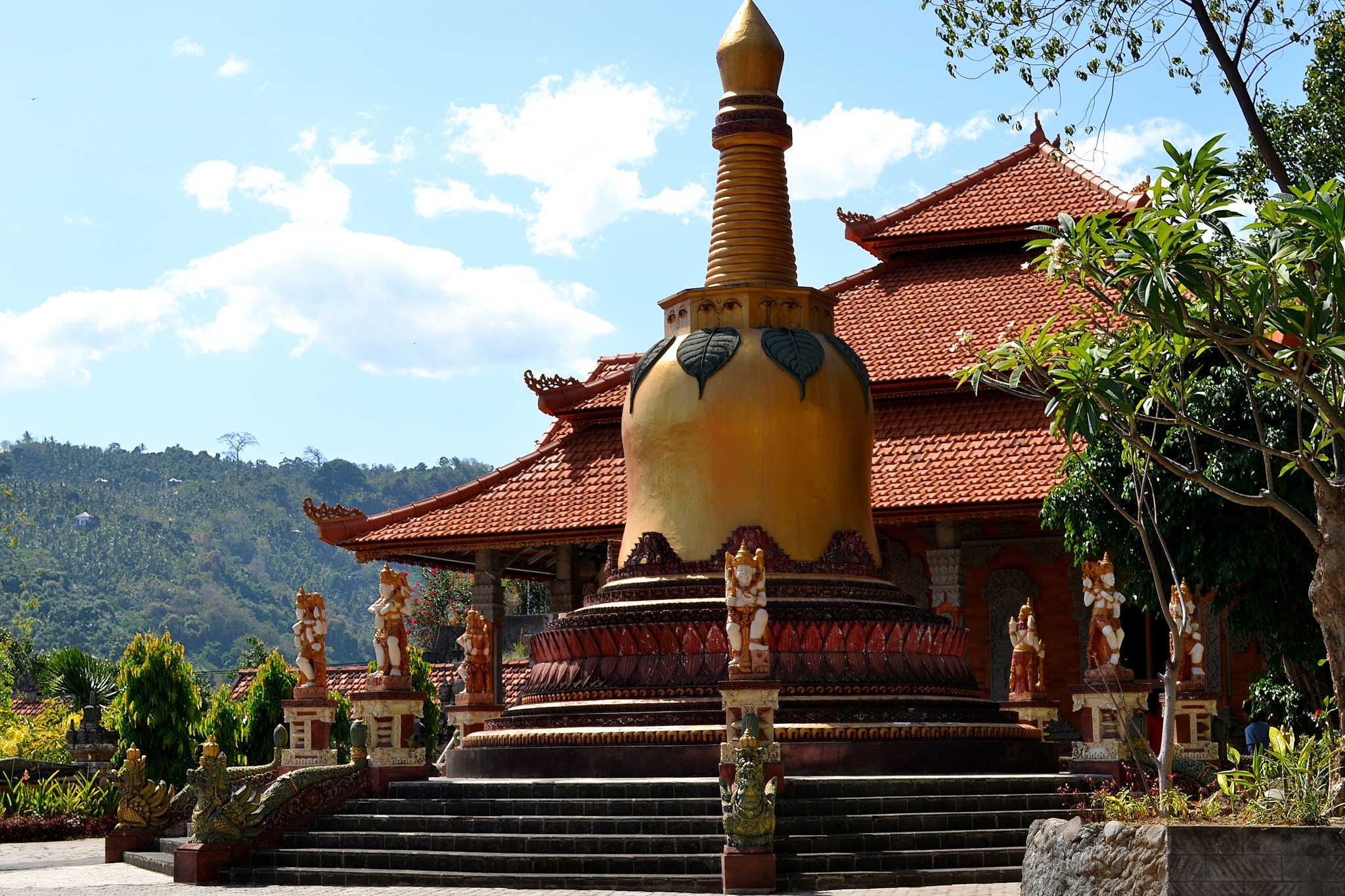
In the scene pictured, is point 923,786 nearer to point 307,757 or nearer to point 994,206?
point 307,757

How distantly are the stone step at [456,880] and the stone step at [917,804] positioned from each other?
1.28 m

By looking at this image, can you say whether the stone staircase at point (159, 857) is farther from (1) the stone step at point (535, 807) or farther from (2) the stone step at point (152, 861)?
(1) the stone step at point (535, 807)

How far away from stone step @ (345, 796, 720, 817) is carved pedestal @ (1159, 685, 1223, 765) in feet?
21.3

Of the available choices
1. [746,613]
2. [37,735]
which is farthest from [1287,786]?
[37,735]

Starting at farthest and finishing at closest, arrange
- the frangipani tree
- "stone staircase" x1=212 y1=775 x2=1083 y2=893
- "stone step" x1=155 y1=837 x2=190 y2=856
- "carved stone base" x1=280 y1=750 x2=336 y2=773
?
"carved stone base" x1=280 y1=750 x2=336 y2=773
"stone step" x1=155 y1=837 x2=190 y2=856
"stone staircase" x1=212 y1=775 x2=1083 y2=893
the frangipani tree

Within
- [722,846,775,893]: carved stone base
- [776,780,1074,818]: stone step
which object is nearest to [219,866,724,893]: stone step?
[722,846,775,893]: carved stone base

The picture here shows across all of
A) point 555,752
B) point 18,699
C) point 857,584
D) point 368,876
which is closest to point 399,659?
point 555,752

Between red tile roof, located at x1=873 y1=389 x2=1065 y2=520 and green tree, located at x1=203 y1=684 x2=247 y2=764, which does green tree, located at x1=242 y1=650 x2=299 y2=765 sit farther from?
red tile roof, located at x1=873 y1=389 x2=1065 y2=520

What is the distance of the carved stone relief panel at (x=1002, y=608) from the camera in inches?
1088

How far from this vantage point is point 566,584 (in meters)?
29.7

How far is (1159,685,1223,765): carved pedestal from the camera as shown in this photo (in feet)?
66.8

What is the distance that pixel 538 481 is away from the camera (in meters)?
28.3

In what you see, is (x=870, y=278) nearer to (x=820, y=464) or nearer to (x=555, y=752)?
(x=820, y=464)

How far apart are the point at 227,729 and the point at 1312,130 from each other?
64.2 ft
